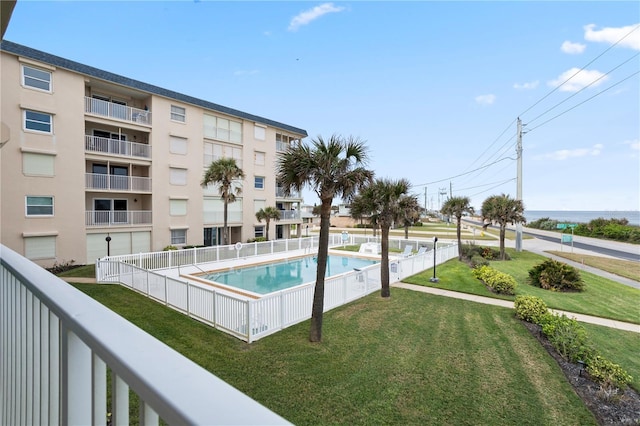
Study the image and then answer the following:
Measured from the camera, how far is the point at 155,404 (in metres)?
0.61

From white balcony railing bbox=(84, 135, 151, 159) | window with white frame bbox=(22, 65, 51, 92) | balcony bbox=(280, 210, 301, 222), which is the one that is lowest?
balcony bbox=(280, 210, 301, 222)

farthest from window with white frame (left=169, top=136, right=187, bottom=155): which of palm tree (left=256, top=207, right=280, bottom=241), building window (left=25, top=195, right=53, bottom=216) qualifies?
building window (left=25, top=195, right=53, bottom=216)

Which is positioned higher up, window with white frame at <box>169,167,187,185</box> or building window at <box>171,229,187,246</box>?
window with white frame at <box>169,167,187,185</box>

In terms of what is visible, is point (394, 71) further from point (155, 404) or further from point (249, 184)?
point (155, 404)

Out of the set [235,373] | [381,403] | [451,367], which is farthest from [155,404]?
[451,367]

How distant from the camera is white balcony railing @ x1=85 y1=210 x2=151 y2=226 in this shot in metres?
19.3

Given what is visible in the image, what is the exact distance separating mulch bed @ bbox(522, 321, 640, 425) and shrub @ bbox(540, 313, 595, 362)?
289 mm

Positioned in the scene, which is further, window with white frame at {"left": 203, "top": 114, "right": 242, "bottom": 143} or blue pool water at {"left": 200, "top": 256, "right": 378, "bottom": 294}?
window with white frame at {"left": 203, "top": 114, "right": 242, "bottom": 143}

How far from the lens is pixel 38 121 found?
57.2 ft

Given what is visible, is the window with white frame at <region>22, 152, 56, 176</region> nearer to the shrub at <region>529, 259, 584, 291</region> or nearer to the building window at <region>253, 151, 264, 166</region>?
the building window at <region>253, 151, 264, 166</region>

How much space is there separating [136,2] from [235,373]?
13.5m

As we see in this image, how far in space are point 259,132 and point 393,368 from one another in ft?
88.0

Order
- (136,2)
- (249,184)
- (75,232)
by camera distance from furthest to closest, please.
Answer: (249,184) < (75,232) < (136,2)

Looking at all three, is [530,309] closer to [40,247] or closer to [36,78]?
[40,247]
